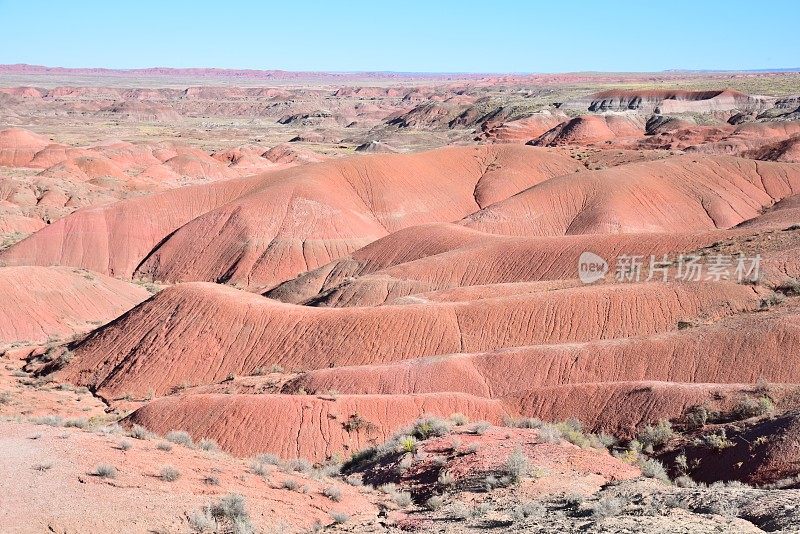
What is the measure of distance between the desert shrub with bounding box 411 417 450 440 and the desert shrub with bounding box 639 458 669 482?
343 cm

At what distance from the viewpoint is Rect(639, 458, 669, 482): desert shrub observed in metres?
11.9

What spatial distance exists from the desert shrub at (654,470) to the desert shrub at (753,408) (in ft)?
7.64

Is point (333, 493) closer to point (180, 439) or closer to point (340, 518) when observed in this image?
point (340, 518)

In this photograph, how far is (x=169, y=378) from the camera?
2572 centimetres

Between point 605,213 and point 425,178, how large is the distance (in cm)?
1718

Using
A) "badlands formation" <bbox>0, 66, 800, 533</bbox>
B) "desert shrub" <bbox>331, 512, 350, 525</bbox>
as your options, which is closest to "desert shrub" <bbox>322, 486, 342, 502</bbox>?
"badlands formation" <bbox>0, 66, 800, 533</bbox>

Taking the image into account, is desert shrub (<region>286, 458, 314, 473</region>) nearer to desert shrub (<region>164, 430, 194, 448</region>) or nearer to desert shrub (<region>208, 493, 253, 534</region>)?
desert shrub (<region>164, 430, 194, 448</region>)

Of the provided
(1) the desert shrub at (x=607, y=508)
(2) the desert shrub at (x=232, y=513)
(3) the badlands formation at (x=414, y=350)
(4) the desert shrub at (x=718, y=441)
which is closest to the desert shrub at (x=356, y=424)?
(3) the badlands formation at (x=414, y=350)

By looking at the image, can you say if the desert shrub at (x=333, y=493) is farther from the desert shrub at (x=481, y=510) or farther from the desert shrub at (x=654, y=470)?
the desert shrub at (x=654, y=470)

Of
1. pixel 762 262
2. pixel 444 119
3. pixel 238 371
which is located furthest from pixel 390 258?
pixel 444 119

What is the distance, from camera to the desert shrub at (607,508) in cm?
871

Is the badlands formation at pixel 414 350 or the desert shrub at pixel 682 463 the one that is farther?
the desert shrub at pixel 682 463

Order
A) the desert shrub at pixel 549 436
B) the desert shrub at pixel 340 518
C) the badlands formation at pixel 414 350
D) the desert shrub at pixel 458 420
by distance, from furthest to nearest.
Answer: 1. the desert shrub at pixel 458 420
2. the desert shrub at pixel 549 436
3. the badlands formation at pixel 414 350
4. the desert shrub at pixel 340 518

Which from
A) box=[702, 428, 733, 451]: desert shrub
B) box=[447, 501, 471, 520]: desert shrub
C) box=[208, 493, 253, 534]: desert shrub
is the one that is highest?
box=[208, 493, 253, 534]: desert shrub
